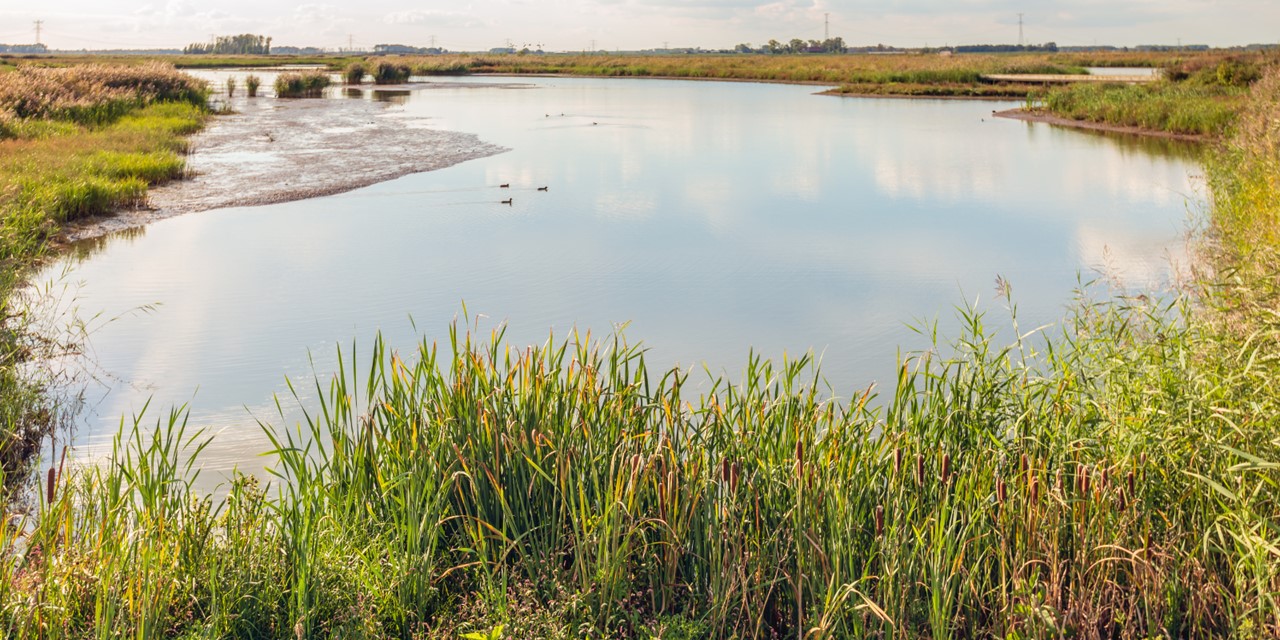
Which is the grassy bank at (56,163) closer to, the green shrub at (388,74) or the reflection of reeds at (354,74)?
the reflection of reeds at (354,74)

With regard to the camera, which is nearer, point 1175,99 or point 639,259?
point 639,259

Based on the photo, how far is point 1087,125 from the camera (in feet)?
84.7

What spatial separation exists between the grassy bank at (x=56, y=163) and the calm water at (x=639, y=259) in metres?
→ 0.47

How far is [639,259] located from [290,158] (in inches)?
411

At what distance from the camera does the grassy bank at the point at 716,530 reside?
2.99 m

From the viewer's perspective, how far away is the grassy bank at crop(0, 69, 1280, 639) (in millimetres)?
2990

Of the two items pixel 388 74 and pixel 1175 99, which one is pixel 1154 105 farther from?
pixel 388 74

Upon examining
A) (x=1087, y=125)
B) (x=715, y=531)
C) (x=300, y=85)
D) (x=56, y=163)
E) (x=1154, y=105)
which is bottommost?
(x=715, y=531)

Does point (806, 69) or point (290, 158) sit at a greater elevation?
point (806, 69)

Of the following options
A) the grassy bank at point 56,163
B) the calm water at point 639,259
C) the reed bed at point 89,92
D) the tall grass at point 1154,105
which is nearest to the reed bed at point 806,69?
the tall grass at point 1154,105

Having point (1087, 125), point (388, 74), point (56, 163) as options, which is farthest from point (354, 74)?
point (56, 163)

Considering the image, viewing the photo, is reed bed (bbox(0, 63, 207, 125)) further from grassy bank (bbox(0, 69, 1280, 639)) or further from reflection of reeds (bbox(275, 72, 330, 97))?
grassy bank (bbox(0, 69, 1280, 639))

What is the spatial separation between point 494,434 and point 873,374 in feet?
12.2

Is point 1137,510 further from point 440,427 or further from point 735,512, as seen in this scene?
point 440,427
